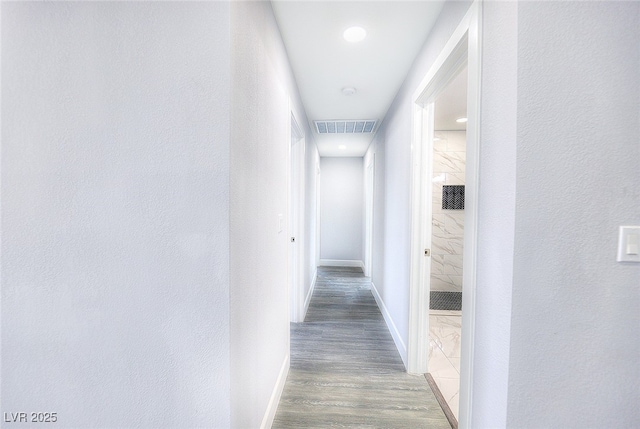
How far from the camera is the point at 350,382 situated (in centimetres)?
192

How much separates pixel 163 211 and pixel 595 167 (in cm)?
152

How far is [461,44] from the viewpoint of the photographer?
1.27 m

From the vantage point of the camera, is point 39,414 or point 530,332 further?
point 39,414

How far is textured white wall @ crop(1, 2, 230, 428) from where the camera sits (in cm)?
95

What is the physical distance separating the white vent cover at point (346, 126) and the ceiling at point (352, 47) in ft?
1.56

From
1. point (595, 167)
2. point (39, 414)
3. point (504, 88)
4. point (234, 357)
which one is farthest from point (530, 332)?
point (39, 414)

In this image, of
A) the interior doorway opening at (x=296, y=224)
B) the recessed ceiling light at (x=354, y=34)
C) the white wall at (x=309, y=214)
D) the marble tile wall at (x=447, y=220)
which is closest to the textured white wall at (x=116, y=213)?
the recessed ceiling light at (x=354, y=34)

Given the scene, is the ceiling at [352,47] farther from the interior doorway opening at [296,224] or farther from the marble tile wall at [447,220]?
the marble tile wall at [447,220]

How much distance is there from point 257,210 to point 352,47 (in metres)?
1.36

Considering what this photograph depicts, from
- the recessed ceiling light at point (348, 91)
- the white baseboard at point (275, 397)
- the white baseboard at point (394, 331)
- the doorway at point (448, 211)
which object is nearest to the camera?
the white baseboard at point (275, 397)

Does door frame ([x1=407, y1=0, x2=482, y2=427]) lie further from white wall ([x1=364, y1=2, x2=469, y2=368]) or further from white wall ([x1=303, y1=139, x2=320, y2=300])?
white wall ([x1=303, y1=139, x2=320, y2=300])

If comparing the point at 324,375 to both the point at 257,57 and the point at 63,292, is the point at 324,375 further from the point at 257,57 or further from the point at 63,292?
the point at 257,57

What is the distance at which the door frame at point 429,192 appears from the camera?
112 cm

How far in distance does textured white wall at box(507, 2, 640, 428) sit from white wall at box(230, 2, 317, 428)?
997mm
